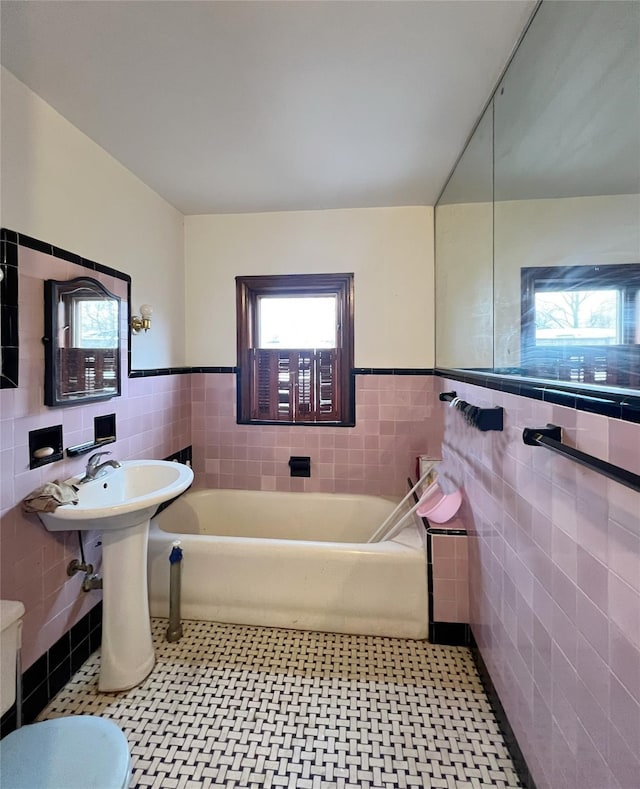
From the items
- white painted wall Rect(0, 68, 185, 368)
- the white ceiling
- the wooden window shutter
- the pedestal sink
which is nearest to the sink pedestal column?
the pedestal sink

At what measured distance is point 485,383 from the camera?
142cm

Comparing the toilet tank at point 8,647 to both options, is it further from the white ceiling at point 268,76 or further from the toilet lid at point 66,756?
the white ceiling at point 268,76

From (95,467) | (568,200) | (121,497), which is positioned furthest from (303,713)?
(568,200)

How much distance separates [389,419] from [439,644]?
4.20ft

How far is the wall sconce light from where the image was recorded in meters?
1.95

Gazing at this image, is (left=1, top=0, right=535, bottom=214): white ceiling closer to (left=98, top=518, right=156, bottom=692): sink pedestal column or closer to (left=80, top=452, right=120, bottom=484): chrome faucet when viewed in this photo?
(left=80, top=452, right=120, bottom=484): chrome faucet

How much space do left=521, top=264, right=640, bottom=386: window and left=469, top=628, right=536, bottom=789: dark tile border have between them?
1.20 meters

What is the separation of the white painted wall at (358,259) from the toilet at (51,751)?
1887 mm

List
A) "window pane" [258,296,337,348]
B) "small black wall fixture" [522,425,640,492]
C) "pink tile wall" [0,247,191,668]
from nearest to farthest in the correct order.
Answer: "small black wall fixture" [522,425,640,492], "pink tile wall" [0,247,191,668], "window pane" [258,296,337,348]

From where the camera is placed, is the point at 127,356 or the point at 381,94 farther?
the point at 127,356

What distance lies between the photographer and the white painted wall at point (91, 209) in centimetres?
127

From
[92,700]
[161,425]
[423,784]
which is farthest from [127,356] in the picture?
[423,784]

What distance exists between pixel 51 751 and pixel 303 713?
2.61 feet

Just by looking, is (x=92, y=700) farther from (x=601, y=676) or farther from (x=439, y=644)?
(x=601, y=676)
